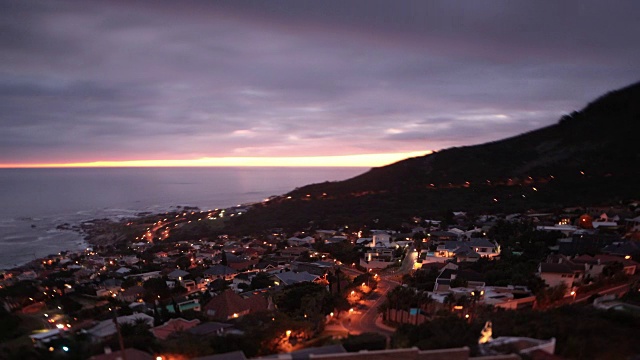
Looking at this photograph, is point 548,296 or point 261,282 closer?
point 548,296

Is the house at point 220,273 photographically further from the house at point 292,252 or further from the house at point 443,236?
the house at point 443,236

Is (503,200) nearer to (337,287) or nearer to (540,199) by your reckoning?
(540,199)

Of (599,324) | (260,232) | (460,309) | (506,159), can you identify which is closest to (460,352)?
(599,324)

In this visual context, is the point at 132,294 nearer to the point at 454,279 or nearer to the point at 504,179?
the point at 454,279

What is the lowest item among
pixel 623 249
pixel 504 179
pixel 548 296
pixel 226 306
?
pixel 226 306

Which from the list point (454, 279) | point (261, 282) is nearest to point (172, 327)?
point (261, 282)
